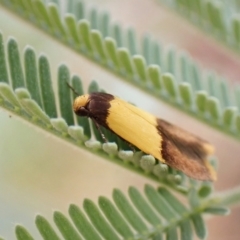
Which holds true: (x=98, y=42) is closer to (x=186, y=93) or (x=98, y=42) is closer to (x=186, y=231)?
(x=186, y=93)

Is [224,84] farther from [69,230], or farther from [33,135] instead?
[69,230]

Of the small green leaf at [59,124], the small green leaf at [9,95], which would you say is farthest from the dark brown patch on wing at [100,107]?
the small green leaf at [9,95]

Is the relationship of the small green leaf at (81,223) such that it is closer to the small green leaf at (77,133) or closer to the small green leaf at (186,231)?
the small green leaf at (77,133)

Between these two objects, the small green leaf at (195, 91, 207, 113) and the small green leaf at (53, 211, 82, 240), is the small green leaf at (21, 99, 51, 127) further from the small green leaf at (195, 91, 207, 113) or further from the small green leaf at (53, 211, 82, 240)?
the small green leaf at (195, 91, 207, 113)

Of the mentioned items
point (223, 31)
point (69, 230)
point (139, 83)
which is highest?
point (223, 31)

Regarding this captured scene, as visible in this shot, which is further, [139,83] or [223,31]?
[223,31]

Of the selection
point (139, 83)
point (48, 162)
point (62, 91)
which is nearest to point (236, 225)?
point (48, 162)
